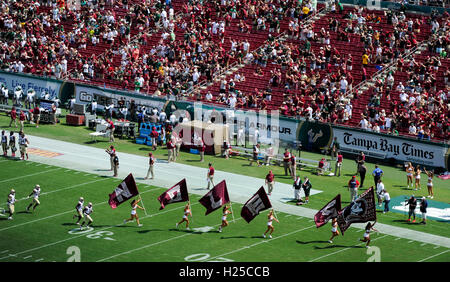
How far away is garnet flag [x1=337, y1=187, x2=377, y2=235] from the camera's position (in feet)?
115

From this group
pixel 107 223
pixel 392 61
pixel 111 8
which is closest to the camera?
pixel 107 223

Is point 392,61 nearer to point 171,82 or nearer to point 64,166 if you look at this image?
point 171,82

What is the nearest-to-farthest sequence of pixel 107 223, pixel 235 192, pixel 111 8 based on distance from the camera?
pixel 107 223 → pixel 235 192 → pixel 111 8

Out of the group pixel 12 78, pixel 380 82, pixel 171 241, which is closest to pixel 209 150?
pixel 380 82

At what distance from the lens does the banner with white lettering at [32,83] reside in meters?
66.0

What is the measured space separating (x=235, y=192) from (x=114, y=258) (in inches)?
471

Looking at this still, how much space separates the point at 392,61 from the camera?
58.5 metres

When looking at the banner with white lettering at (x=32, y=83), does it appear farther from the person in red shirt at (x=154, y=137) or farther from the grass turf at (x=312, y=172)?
the person in red shirt at (x=154, y=137)

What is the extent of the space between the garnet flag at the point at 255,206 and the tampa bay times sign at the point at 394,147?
1653cm

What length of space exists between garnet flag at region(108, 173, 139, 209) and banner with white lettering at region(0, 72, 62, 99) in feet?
92.7

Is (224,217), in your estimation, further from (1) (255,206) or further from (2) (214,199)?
(1) (255,206)

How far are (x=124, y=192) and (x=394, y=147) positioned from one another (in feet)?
65.1

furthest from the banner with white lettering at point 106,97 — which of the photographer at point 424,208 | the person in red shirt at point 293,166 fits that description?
the photographer at point 424,208

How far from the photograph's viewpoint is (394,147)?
169 ft
